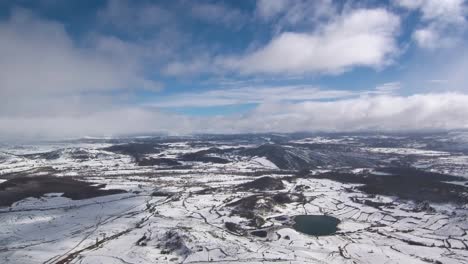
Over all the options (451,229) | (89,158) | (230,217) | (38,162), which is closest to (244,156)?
(89,158)

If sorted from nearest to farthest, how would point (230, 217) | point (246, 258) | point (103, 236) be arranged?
point (246, 258) → point (103, 236) → point (230, 217)

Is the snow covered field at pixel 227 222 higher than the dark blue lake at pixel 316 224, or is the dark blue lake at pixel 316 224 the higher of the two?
the snow covered field at pixel 227 222

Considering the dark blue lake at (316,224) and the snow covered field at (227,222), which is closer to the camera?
the snow covered field at (227,222)

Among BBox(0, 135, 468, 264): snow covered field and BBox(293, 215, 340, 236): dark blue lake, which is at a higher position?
BBox(0, 135, 468, 264): snow covered field

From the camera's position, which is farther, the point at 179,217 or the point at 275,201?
the point at 275,201

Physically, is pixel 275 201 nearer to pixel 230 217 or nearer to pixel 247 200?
pixel 247 200

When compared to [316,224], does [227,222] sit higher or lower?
higher

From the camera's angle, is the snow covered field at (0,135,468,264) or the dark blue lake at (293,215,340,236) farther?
the dark blue lake at (293,215,340,236)

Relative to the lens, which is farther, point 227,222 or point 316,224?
point 316,224

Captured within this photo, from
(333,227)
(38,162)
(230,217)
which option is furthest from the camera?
(38,162)
